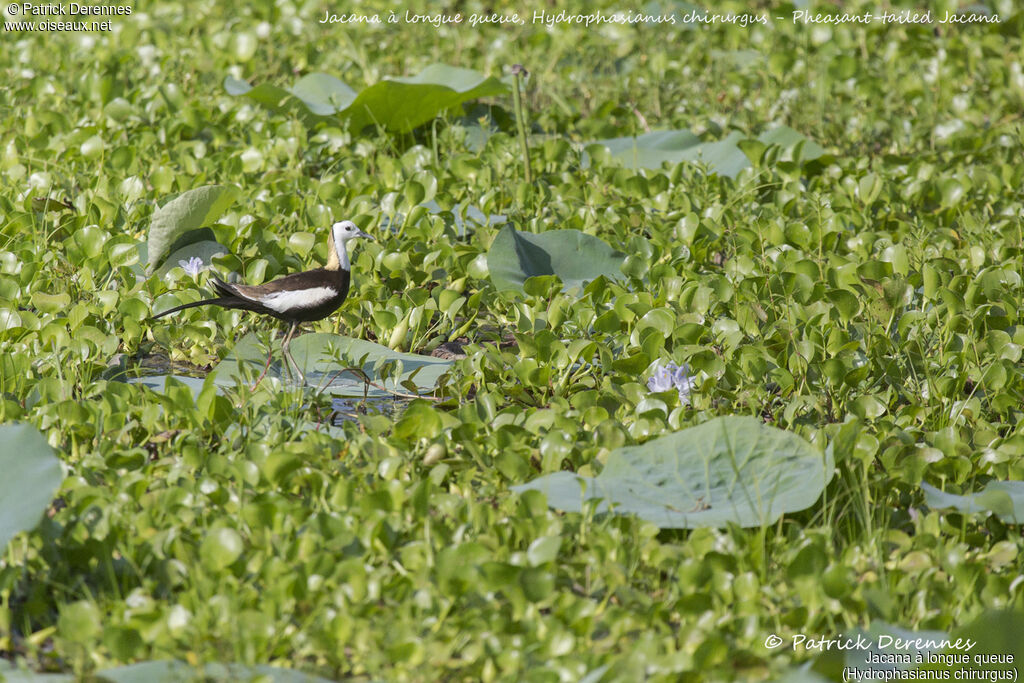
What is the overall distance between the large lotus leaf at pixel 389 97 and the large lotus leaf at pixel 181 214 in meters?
1.22

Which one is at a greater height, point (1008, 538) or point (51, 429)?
point (51, 429)

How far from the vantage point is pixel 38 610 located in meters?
2.00

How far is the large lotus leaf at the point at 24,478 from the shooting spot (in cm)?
192

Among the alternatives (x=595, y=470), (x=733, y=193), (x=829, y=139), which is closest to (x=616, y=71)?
(x=829, y=139)

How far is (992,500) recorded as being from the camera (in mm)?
2260

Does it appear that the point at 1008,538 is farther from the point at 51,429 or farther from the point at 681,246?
the point at 51,429

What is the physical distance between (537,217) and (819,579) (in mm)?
1998

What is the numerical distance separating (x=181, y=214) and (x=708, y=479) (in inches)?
68.6

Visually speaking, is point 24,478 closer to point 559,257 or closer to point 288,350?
point 288,350

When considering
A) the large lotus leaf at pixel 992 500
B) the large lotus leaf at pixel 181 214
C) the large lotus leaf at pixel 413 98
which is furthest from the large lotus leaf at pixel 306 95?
the large lotus leaf at pixel 992 500

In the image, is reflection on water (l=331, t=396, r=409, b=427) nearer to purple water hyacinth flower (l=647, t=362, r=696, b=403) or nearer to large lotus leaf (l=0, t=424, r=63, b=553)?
purple water hyacinth flower (l=647, t=362, r=696, b=403)

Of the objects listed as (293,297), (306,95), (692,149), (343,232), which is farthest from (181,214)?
(692,149)

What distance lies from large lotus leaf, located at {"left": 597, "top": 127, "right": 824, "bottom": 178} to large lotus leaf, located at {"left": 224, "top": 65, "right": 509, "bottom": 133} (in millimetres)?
552

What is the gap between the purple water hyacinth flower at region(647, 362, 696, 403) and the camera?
2.77 m
